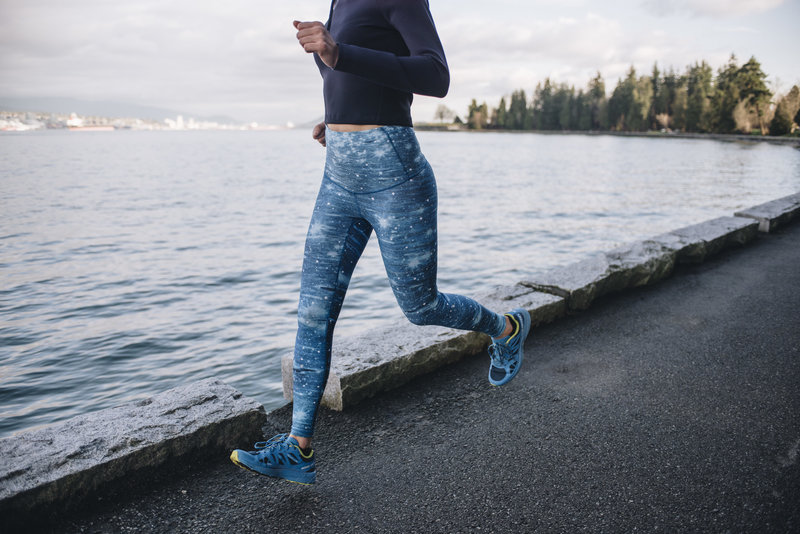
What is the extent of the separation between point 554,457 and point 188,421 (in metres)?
1.67

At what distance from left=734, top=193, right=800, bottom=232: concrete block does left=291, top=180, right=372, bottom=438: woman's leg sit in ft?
26.4

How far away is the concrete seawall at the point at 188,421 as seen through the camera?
2.18 meters

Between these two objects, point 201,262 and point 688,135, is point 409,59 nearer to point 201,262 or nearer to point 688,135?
point 201,262

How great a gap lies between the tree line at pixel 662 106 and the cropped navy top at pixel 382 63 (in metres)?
83.4

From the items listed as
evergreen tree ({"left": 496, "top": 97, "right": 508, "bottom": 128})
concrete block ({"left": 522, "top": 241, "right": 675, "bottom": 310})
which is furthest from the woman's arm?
evergreen tree ({"left": 496, "top": 97, "right": 508, "bottom": 128})

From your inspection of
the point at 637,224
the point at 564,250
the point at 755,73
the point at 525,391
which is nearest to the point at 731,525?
the point at 525,391

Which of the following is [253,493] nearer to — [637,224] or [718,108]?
[637,224]

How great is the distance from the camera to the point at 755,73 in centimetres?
6994

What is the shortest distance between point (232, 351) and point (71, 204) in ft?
61.5

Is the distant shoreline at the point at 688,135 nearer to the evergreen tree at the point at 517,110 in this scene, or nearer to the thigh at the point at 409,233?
the evergreen tree at the point at 517,110

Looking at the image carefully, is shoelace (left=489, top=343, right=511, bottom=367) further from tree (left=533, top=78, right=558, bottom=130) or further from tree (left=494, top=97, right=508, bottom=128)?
tree (left=494, top=97, right=508, bottom=128)

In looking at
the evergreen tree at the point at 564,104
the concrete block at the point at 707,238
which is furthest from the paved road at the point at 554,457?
the evergreen tree at the point at 564,104

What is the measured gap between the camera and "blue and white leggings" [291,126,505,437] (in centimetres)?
215

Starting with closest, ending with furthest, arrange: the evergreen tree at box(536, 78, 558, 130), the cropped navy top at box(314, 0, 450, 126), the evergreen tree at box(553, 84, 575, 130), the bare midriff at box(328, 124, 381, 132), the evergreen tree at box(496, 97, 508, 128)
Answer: the cropped navy top at box(314, 0, 450, 126)
the bare midriff at box(328, 124, 381, 132)
the evergreen tree at box(553, 84, 575, 130)
the evergreen tree at box(536, 78, 558, 130)
the evergreen tree at box(496, 97, 508, 128)
